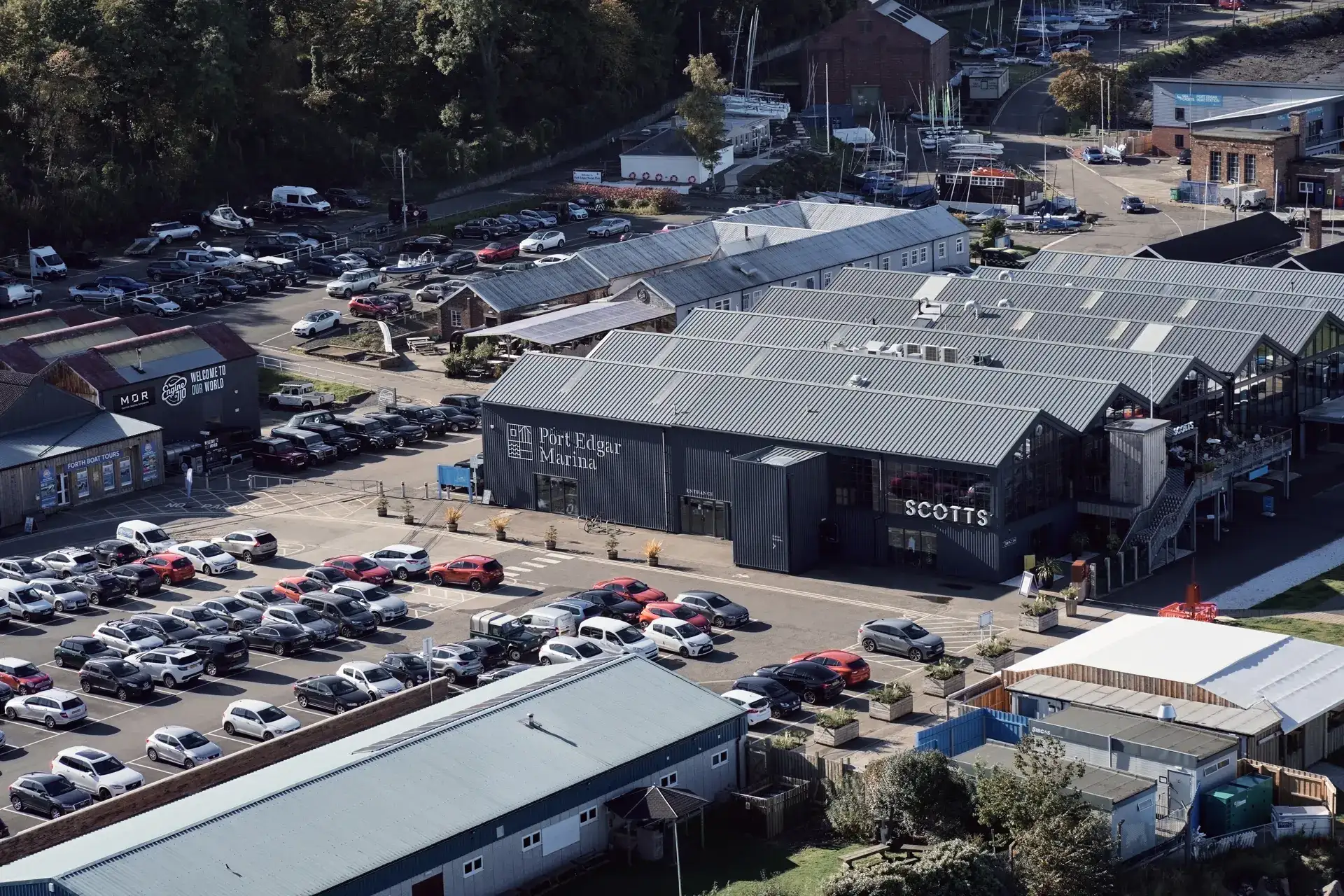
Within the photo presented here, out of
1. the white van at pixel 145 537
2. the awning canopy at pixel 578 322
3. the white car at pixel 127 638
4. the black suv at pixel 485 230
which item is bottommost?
the white car at pixel 127 638

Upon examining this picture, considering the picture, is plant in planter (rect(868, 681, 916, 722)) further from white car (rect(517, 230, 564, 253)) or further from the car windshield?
white car (rect(517, 230, 564, 253))

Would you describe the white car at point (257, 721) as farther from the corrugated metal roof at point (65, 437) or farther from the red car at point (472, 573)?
the corrugated metal roof at point (65, 437)

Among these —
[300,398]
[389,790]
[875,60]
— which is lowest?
[389,790]

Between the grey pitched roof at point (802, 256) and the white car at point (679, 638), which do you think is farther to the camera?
the grey pitched roof at point (802, 256)

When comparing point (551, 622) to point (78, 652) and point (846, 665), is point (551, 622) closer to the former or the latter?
point (846, 665)

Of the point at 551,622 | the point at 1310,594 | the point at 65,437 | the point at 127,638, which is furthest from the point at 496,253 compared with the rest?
the point at 1310,594

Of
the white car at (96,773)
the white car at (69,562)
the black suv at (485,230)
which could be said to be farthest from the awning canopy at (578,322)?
the white car at (96,773)
